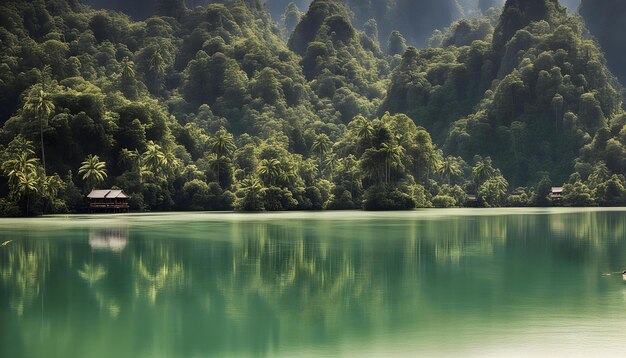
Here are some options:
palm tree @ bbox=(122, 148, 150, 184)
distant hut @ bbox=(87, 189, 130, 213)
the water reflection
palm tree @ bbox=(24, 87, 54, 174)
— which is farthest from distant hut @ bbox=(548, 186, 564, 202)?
the water reflection

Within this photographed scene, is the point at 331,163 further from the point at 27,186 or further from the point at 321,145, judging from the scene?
the point at 27,186

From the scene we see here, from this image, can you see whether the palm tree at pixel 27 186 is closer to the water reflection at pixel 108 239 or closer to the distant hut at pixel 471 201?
the water reflection at pixel 108 239

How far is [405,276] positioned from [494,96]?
510 ft

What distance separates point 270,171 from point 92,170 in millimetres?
27418

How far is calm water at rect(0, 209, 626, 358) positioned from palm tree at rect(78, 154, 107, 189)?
65.2 m

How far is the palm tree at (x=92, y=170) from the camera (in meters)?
116

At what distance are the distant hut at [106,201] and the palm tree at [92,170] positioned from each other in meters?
3.37

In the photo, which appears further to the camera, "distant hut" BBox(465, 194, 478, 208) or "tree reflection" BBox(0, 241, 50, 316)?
"distant hut" BBox(465, 194, 478, 208)

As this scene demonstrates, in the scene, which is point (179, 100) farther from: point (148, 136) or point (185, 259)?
point (185, 259)

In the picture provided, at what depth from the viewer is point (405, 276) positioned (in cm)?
3394

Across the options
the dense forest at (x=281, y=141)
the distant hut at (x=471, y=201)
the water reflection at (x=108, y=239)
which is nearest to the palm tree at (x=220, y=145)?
the dense forest at (x=281, y=141)

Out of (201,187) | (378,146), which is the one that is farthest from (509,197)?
(201,187)

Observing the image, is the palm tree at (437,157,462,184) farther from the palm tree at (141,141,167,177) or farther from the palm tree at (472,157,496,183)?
the palm tree at (141,141,167,177)

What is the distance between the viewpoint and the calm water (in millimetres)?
20328
